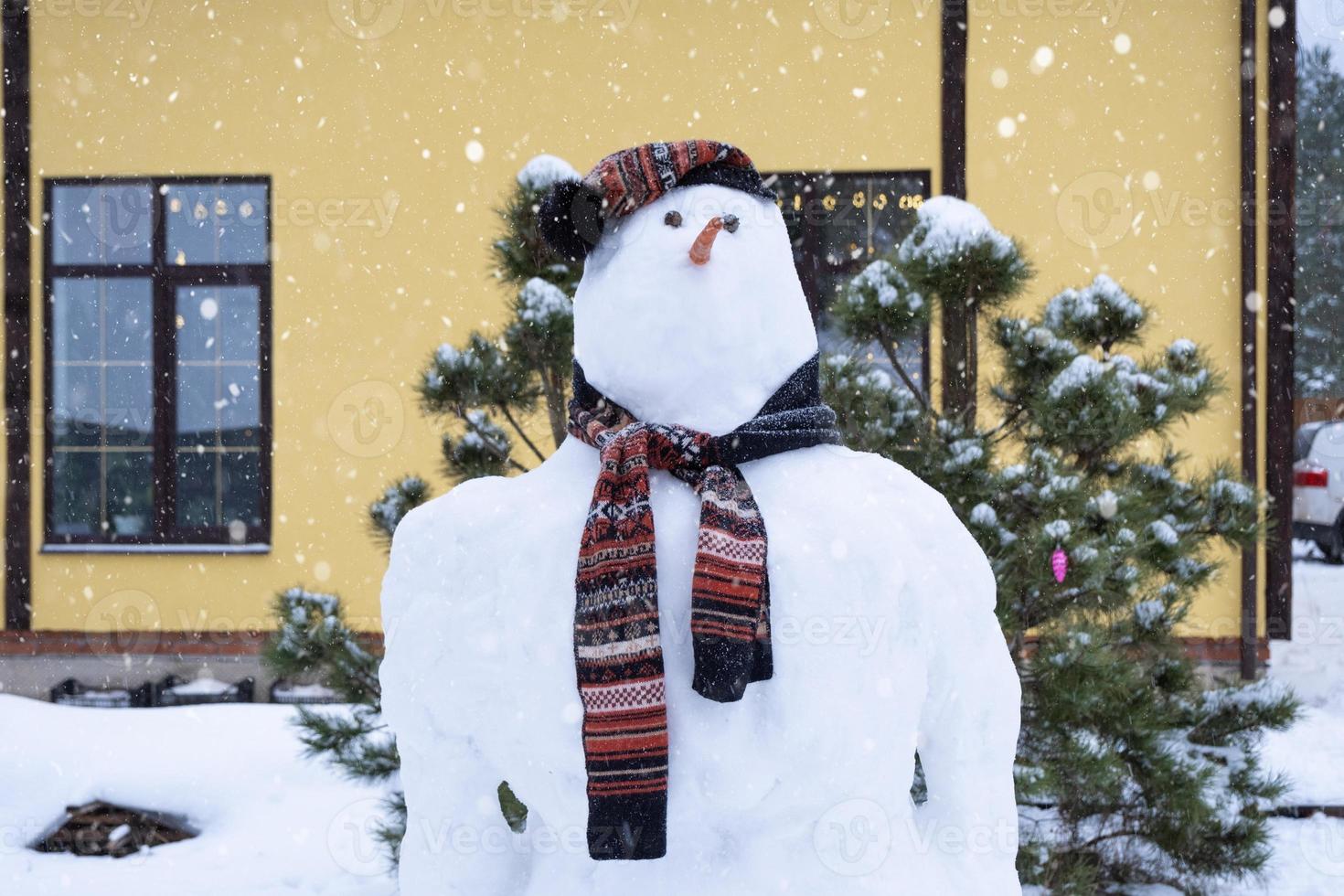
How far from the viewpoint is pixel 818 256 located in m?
5.57

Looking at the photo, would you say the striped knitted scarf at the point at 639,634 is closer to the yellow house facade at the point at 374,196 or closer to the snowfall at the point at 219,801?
the snowfall at the point at 219,801

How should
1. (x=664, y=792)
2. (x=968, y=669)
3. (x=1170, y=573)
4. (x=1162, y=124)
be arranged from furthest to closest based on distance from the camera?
(x=1162, y=124) → (x=1170, y=573) → (x=968, y=669) → (x=664, y=792)

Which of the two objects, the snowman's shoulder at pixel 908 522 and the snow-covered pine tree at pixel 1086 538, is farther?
the snow-covered pine tree at pixel 1086 538

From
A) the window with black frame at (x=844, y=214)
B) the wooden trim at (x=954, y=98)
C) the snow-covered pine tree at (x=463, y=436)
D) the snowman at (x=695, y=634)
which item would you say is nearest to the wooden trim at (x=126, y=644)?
the snow-covered pine tree at (x=463, y=436)

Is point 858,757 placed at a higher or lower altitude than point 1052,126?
lower

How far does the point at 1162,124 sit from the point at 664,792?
5.30m

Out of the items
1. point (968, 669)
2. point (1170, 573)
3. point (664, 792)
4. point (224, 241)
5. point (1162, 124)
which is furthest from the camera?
point (224, 241)

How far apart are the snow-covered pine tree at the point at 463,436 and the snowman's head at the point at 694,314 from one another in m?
1.31

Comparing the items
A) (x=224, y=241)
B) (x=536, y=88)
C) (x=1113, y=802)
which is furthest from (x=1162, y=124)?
(x=224, y=241)

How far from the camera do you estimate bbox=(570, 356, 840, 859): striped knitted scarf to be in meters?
1.19

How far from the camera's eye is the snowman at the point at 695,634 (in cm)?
123

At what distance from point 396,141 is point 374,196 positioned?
0.31 metres

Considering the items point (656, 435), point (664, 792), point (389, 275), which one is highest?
point (389, 275)

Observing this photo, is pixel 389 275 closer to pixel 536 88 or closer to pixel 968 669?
pixel 536 88
